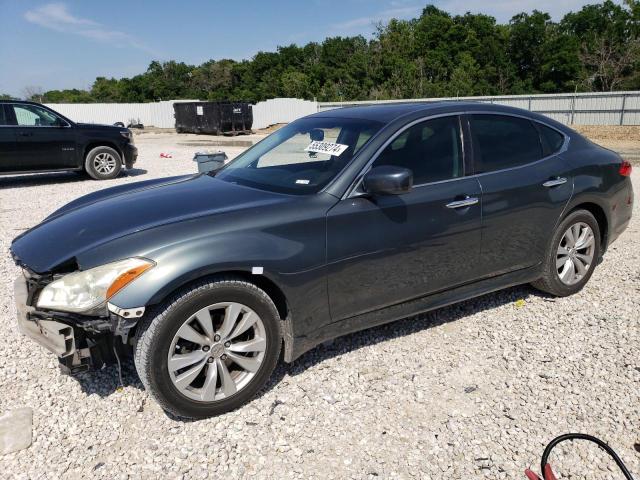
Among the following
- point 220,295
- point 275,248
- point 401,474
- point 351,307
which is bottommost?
point 401,474

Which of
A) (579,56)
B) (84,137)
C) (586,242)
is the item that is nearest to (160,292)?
(586,242)

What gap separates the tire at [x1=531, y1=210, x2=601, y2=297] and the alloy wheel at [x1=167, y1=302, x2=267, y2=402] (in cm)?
A: 265

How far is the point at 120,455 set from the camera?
2.73 m

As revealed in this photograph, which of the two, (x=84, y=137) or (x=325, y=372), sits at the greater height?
(x=84, y=137)

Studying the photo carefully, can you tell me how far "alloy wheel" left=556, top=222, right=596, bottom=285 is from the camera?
14.6 ft

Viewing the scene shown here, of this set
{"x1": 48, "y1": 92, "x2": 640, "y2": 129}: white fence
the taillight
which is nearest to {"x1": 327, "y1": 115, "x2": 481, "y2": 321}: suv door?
the taillight

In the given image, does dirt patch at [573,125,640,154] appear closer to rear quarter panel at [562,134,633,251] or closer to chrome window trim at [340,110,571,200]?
rear quarter panel at [562,134,633,251]

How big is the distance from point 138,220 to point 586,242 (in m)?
3.71

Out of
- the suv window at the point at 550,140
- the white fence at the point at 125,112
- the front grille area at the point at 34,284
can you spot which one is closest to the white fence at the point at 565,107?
the white fence at the point at 125,112

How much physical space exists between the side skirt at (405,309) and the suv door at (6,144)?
10017mm

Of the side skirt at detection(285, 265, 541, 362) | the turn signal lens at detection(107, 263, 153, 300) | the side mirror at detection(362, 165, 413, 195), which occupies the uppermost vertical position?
the side mirror at detection(362, 165, 413, 195)

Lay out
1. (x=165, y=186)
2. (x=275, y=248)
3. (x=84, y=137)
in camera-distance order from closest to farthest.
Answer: (x=275, y=248) < (x=165, y=186) < (x=84, y=137)

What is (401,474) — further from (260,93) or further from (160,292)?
(260,93)

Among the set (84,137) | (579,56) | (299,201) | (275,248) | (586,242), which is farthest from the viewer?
(579,56)
